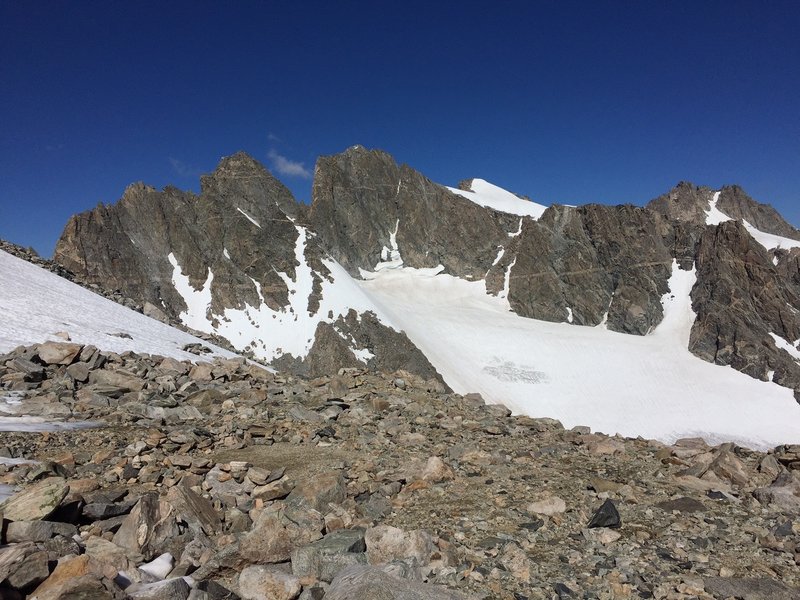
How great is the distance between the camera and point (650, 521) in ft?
23.4

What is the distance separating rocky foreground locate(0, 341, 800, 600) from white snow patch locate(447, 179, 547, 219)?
11951cm

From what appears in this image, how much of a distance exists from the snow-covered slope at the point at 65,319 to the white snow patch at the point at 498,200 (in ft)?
366

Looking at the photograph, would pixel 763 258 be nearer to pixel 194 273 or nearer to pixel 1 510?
pixel 194 273

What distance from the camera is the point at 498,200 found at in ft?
489

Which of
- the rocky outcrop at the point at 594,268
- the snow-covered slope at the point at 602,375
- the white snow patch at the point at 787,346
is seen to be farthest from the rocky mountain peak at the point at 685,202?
the white snow patch at the point at 787,346

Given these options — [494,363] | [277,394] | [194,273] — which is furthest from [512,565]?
[194,273]

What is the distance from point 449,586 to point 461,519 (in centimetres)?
170

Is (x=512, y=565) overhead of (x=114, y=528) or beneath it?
overhead

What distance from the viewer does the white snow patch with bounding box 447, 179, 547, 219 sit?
433ft

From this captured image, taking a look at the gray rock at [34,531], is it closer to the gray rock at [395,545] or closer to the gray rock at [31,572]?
the gray rock at [31,572]

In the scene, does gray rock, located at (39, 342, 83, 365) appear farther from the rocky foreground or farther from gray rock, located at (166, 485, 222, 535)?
gray rock, located at (166, 485, 222, 535)

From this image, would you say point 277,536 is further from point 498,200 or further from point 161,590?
point 498,200

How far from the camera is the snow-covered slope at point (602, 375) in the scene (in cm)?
6744

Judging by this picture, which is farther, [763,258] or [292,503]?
[763,258]
